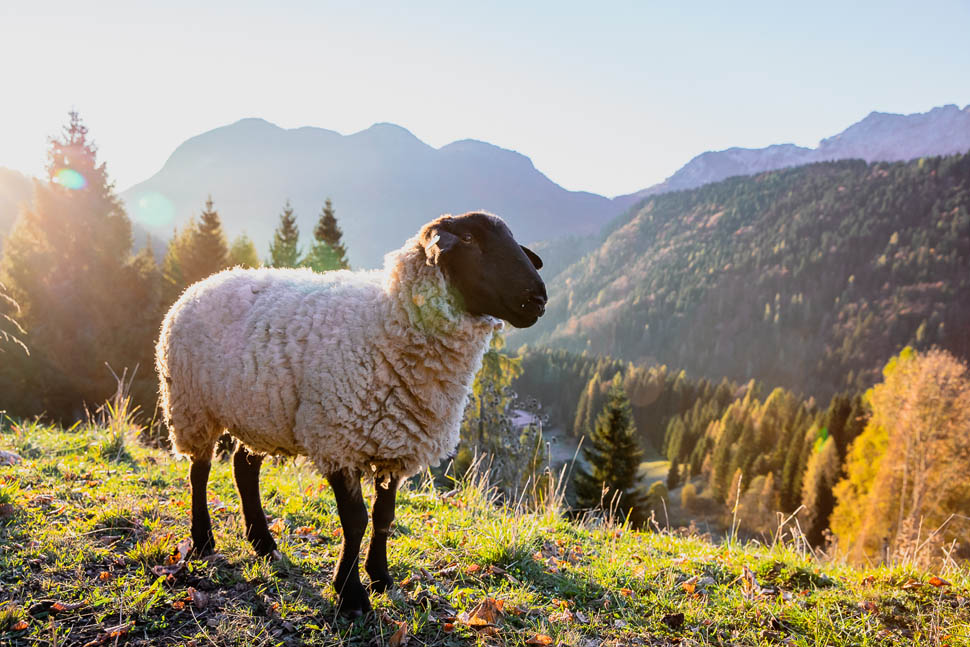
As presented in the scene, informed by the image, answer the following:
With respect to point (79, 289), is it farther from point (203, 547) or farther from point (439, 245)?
point (439, 245)

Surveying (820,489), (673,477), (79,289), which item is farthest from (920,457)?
(673,477)

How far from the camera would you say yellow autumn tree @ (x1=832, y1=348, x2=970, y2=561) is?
21562mm

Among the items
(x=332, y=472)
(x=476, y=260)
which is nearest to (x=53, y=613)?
(x=332, y=472)

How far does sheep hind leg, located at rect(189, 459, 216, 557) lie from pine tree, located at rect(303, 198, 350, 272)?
2463 cm

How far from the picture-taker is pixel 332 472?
3.41 meters

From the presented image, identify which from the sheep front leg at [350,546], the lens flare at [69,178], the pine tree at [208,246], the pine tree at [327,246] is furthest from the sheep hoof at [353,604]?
the lens flare at [69,178]

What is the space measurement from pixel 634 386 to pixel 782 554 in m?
94.0

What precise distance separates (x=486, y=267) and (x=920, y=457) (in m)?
28.3

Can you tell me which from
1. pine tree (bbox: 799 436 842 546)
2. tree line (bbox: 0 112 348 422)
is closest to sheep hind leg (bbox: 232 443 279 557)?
tree line (bbox: 0 112 348 422)

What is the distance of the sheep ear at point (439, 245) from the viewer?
11.3ft

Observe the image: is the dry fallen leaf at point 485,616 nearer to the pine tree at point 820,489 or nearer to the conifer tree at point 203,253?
the conifer tree at point 203,253

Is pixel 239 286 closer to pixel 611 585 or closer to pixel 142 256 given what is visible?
pixel 611 585

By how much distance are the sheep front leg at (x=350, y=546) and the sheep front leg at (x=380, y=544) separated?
0.42 ft

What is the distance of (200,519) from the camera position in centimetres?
389
